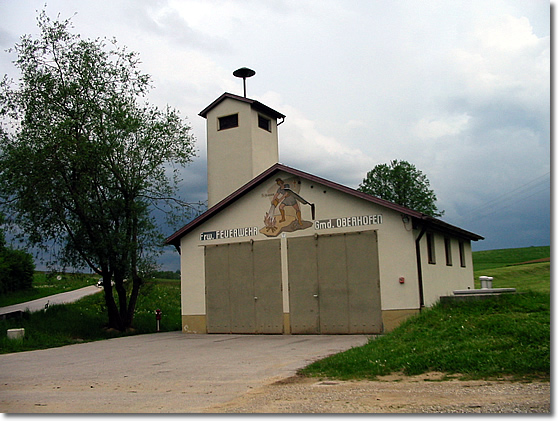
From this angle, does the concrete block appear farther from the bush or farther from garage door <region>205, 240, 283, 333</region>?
the bush

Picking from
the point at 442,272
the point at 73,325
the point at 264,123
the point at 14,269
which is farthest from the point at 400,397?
the point at 14,269

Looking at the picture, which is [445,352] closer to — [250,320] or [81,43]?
[250,320]

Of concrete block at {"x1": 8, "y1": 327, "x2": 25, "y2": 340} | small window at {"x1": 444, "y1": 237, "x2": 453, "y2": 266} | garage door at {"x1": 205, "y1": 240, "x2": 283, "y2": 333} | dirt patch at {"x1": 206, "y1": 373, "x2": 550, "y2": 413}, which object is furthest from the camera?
small window at {"x1": 444, "y1": 237, "x2": 453, "y2": 266}

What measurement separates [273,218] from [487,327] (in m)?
10.4

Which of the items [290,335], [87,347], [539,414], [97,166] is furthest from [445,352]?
[97,166]

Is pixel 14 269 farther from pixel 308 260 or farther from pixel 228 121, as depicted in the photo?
pixel 308 260

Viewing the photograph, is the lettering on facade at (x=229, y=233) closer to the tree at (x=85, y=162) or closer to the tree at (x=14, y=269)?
the tree at (x=85, y=162)

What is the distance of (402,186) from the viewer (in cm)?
4759

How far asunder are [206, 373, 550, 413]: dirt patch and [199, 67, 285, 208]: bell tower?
1761 centimetres

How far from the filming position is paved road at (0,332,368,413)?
331 inches

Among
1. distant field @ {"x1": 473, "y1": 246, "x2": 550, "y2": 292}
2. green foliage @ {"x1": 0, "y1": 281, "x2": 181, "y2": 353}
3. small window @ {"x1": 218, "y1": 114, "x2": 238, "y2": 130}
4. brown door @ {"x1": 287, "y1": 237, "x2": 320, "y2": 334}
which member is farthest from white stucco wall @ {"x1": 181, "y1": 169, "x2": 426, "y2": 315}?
distant field @ {"x1": 473, "y1": 246, "x2": 550, "y2": 292}

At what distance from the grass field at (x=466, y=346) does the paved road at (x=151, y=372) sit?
145 centimetres

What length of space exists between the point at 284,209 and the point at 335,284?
3.29 meters

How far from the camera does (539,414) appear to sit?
6102 mm
